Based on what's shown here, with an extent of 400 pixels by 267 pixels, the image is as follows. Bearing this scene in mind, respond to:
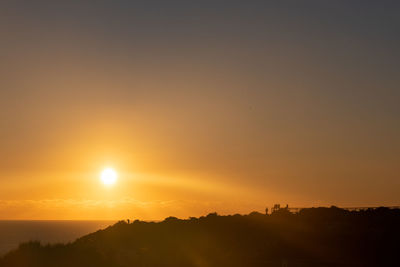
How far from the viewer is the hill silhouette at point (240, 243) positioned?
110 feet

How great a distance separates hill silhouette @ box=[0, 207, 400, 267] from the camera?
33.5 m

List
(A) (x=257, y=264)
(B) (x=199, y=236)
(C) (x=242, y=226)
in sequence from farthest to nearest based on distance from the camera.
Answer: (C) (x=242, y=226)
(B) (x=199, y=236)
(A) (x=257, y=264)

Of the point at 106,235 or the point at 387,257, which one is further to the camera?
→ the point at 106,235

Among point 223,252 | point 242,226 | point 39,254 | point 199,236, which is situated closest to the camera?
point 39,254

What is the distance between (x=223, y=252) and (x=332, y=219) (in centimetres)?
1245

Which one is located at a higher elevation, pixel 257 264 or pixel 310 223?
pixel 310 223

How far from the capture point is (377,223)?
149 ft

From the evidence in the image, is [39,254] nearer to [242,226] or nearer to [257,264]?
[257,264]

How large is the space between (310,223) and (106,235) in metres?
17.7

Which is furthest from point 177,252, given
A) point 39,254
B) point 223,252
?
point 39,254

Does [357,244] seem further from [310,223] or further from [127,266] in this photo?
[127,266]

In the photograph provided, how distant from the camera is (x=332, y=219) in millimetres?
47906

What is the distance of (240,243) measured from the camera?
42719 millimetres

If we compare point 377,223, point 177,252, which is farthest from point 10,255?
point 377,223
